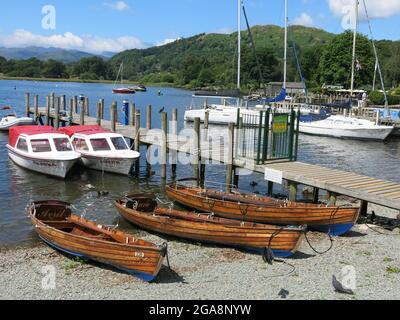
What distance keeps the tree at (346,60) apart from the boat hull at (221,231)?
78469mm

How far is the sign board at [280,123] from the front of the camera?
19.9 metres

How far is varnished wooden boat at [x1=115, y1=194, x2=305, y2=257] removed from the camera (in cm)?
1380

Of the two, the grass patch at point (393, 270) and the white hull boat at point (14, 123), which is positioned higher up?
the white hull boat at point (14, 123)

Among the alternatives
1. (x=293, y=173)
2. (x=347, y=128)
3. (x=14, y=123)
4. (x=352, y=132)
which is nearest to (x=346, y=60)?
(x=347, y=128)

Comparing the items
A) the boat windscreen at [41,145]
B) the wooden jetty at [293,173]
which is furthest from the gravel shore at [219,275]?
the boat windscreen at [41,145]

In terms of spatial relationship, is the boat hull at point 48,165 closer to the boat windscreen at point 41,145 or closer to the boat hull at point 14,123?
the boat windscreen at point 41,145

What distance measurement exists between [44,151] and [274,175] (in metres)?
13.6

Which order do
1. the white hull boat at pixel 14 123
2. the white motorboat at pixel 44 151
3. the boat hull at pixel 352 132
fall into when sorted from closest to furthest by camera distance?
1. the white motorboat at pixel 44 151
2. the white hull boat at pixel 14 123
3. the boat hull at pixel 352 132

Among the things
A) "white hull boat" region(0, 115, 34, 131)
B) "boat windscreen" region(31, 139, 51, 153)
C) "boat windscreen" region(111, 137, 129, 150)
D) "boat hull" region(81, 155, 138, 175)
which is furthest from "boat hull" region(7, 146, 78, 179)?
"white hull boat" region(0, 115, 34, 131)

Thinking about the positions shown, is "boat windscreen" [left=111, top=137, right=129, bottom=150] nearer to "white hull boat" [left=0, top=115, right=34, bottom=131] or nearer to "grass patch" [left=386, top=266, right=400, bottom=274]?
"grass patch" [left=386, top=266, right=400, bottom=274]

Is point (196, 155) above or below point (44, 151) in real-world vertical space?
above

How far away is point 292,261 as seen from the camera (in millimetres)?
13773

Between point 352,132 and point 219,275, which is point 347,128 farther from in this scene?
point 219,275

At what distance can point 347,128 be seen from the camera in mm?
48250
